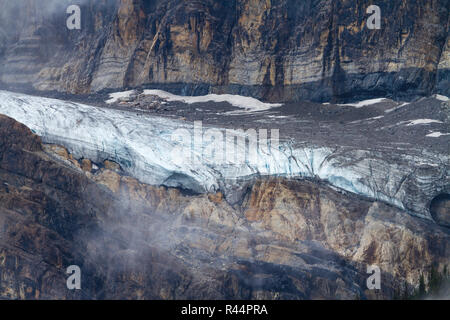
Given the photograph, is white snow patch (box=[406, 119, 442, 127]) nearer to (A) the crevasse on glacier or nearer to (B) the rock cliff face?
(B) the rock cliff face

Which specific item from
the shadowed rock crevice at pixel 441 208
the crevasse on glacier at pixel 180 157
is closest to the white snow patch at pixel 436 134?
the crevasse on glacier at pixel 180 157

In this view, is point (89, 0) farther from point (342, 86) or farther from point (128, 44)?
point (342, 86)

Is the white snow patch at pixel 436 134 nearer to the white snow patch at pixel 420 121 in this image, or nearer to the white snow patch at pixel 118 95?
the white snow patch at pixel 420 121

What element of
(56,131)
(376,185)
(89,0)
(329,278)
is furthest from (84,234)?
(89,0)

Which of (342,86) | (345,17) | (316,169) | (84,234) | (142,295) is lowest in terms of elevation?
(142,295)

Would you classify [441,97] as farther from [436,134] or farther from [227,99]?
[227,99]

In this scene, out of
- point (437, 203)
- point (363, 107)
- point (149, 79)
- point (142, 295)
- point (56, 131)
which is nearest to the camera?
point (142, 295)
